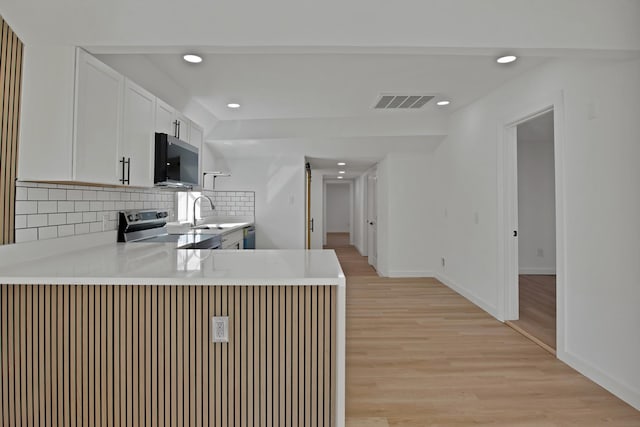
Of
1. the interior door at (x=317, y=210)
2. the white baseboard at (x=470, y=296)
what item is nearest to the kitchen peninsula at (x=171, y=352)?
the white baseboard at (x=470, y=296)

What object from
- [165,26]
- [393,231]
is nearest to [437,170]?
[393,231]

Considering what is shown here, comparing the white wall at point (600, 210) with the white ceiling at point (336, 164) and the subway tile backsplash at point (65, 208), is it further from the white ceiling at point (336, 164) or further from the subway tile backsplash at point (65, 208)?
the subway tile backsplash at point (65, 208)

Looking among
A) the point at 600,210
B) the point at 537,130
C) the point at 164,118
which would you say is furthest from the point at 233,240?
the point at 537,130

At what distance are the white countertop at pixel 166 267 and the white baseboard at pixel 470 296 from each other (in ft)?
7.62

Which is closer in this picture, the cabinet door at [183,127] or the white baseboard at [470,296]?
the cabinet door at [183,127]

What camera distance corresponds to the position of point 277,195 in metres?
5.52

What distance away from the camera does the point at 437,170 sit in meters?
5.18

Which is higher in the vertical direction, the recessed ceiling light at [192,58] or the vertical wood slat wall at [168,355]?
the recessed ceiling light at [192,58]

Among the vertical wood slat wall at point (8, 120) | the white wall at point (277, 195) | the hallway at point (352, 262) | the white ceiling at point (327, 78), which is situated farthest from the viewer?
the hallway at point (352, 262)

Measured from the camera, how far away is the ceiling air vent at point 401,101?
3.68m

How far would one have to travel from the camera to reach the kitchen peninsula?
1.59 metres

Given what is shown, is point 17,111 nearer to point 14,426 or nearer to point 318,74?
point 14,426

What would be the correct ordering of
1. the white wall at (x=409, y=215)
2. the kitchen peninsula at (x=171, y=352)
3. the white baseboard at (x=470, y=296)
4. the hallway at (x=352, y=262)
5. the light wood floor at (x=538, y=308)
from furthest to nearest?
the hallway at (x=352, y=262) < the white wall at (x=409, y=215) < the white baseboard at (x=470, y=296) < the light wood floor at (x=538, y=308) < the kitchen peninsula at (x=171, y=352)

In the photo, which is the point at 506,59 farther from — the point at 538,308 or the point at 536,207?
the point at 536,207
